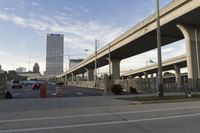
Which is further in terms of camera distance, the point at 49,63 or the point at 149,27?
the point at 49,63

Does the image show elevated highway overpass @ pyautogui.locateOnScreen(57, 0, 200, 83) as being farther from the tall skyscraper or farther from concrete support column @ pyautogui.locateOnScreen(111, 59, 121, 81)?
the tall skyscraper

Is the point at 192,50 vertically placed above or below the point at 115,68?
below

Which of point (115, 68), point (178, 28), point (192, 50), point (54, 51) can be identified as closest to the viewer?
point (192, 50)

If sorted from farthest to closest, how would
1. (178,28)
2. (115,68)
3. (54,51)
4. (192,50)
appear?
1. (54,51)
2. (115,68)
3. (178,28)
4. (192,50)

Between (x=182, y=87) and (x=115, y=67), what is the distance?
46.9 meters

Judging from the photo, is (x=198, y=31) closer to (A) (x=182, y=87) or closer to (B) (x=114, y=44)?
(A) (x=182, y=87)

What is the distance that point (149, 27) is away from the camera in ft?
160

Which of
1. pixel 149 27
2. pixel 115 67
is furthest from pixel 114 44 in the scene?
pixel 149 27

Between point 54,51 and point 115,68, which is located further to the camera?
point 54,51

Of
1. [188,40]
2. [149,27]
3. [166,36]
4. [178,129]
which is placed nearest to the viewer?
[178,129]

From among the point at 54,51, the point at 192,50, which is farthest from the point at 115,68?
the point at 192,50

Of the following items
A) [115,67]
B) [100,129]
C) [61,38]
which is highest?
[61,38]

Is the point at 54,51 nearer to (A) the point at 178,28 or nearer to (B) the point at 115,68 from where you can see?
(B) the point at 115,68

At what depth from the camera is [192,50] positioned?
43.6 m
